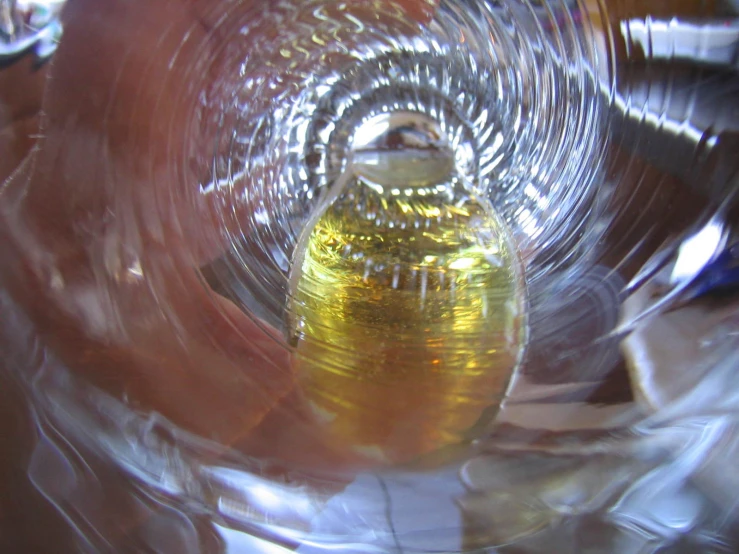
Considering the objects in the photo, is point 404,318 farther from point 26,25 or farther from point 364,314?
point 26,25

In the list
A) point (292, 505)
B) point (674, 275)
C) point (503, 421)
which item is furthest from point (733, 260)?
point (292, 505)

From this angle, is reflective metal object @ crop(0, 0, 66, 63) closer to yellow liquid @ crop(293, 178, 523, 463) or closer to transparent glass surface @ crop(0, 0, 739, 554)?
transparent glass surface @ crop(0, 0, 739, 554)

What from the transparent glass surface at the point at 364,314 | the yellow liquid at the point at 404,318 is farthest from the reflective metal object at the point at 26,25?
the yellow liquid at the point at 404,318

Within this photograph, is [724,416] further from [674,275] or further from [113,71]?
[113,71]

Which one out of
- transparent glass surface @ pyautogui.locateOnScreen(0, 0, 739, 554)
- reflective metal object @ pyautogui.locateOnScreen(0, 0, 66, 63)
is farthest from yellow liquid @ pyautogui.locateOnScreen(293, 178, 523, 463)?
reflective metal object @ pyautogui.locateOnScreen(0, 0, 66, 63)

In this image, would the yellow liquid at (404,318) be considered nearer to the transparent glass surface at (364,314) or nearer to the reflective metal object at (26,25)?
the transparent glass surface at (364,314)

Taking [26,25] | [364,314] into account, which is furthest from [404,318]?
[26,25]
